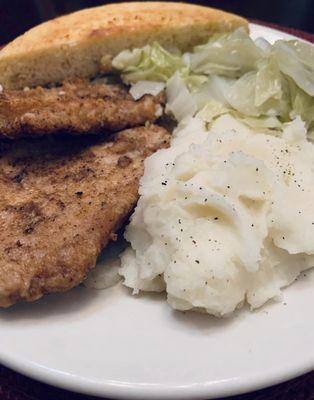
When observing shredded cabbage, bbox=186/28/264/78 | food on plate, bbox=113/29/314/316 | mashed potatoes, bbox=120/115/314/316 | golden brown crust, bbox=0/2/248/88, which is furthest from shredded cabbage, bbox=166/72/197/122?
mashed potatoes, bbox=120/115/314/316

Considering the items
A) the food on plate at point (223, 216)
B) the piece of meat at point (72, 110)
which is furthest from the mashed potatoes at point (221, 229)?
the piece of meat at point (72, 110)

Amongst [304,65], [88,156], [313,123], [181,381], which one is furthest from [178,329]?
[304,65]

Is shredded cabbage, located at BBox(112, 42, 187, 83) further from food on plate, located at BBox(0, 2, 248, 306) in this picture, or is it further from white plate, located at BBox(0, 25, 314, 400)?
white plate, located at BBox(0, 25, 314, 400)

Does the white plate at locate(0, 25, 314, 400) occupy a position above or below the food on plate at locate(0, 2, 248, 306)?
below

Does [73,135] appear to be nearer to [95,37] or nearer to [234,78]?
[95,37]

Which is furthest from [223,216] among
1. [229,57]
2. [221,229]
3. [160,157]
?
[229,57]

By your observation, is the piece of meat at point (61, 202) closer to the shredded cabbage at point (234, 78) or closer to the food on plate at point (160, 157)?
the food on plate at point (160, 157)
